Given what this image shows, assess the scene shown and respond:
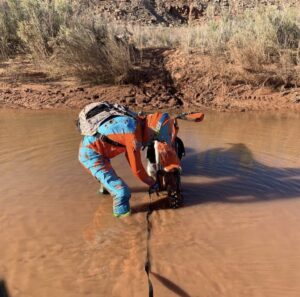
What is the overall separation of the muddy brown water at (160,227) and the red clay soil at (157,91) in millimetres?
2530

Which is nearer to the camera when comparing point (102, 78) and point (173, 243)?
point (173, 243)

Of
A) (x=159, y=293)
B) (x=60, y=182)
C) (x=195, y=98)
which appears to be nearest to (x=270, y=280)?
(x=159, y=293)

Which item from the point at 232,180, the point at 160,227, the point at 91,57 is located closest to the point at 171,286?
the point at 160,227

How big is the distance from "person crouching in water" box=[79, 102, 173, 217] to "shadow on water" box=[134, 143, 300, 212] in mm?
431

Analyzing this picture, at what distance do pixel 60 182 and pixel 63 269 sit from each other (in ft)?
6.07

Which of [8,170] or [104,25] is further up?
[104,25]

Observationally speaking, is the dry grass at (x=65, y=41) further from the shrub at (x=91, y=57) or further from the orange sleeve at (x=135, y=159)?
the orange sleeve at (x=135, y=159)

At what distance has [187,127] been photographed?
776 centimetres

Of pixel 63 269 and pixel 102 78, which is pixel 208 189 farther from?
pixel 102 78

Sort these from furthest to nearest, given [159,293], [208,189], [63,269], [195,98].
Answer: [195,98], [208,189], [63,269], [159,293]

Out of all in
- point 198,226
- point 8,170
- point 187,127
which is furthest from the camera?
point 187,127

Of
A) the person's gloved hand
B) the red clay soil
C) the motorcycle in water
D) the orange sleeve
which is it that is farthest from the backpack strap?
the red clay soil

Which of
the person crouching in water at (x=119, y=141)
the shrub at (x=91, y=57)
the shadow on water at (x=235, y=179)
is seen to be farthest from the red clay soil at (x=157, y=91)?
the person crouching in water at (x=119, y=141)

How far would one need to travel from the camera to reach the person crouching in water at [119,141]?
430cm
